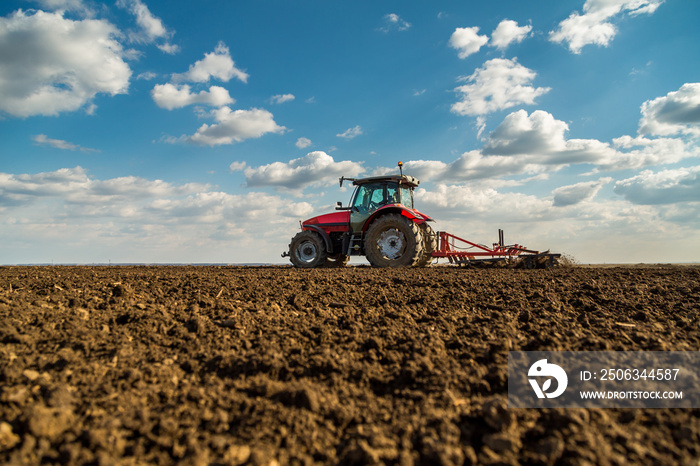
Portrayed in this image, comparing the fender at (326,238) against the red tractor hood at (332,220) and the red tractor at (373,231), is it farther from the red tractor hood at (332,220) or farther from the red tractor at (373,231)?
the red tractor hood at (332,220)

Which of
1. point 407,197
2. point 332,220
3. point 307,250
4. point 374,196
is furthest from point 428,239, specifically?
Result: point 307,250

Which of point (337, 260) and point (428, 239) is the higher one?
point (428, 239)

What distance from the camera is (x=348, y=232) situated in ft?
35.7

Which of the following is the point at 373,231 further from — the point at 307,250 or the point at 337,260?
the point at 307,250

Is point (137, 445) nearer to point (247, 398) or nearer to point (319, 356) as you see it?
point (247, 398)

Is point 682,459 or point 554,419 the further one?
point 554,419

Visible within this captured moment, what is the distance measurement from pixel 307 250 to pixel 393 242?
274cm


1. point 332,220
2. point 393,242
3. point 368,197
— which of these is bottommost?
point 393,242

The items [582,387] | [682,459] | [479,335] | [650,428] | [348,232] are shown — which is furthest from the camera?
[348,232]

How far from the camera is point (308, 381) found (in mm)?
2385

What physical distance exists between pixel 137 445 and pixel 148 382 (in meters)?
0.70

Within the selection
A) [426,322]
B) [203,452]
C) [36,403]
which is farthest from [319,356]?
[36,403]

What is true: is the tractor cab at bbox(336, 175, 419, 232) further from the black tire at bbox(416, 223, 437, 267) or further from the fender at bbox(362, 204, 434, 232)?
the black tire at bbox(416, 223, 437, 267)

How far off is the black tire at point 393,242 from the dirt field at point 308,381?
17.2 ft
